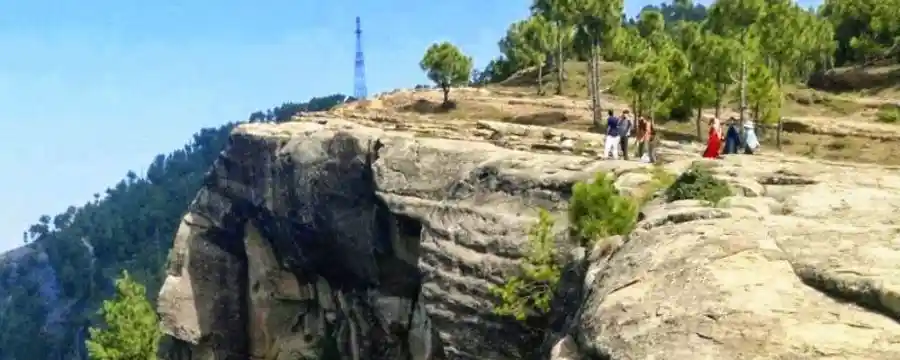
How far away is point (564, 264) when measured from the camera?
92.1 feet

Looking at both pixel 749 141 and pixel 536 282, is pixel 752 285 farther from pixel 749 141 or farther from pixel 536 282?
pixel 749 141

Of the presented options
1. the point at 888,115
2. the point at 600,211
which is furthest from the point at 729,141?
the point at 888,115

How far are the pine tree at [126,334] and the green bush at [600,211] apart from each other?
123 feet

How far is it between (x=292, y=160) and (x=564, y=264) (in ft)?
74.6

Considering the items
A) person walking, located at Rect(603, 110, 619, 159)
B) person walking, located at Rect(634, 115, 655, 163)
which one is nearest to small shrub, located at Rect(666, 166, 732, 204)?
person walking, located at Rect(634, 115, 655, 163)

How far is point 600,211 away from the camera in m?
26.2

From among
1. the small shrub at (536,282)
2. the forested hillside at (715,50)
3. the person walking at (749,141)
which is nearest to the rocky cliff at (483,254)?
the small shrub at (536,282)

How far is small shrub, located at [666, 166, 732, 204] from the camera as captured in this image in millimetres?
25391

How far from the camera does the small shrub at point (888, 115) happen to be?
4769cm

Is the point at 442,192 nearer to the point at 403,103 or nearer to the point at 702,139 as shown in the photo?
the point at 702,139

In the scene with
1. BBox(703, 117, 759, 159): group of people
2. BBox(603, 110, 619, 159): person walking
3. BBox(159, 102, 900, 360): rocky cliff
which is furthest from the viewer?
BBox(603, 110, 619, 159): person walking

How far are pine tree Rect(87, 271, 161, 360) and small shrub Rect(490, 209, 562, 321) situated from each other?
114ft

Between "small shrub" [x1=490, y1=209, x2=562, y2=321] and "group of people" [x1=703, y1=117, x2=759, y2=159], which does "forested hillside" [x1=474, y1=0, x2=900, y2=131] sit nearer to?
"group of people" [x1=703, y1=117, x2=759, y2=159]

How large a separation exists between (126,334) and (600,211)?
38.9 meters
